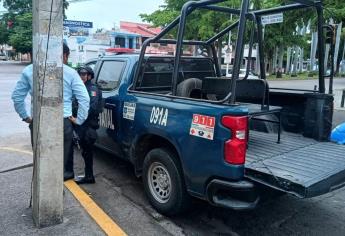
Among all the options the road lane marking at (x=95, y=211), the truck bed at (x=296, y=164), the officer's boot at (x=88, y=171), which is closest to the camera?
the truck bed at (x=296, y=164)

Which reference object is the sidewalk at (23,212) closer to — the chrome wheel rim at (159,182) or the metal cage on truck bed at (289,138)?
the chrome wheel rim at (159,182)

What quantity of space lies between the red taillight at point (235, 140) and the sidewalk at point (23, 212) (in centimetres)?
147

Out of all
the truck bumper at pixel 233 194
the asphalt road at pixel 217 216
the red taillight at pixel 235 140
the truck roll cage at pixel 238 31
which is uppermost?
the truck roll cage at pixel 238 31

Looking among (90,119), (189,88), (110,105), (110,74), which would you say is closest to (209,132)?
(189,88)

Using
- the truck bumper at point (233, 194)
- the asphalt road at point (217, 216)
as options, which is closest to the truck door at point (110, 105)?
the asphalt road at point (217, 216)

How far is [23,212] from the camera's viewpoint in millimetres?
4074

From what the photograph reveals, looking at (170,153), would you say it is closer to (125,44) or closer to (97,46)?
(97,46)

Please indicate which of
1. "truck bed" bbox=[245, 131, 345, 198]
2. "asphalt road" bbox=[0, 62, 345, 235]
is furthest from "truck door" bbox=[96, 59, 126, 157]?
"truck bed" bbox=[245, 131, 345, 198]

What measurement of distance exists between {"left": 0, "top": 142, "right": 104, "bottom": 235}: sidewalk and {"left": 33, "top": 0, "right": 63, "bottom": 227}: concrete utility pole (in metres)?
0.16

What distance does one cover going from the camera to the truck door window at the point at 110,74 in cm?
530

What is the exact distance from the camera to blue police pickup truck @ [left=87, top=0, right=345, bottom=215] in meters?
3.35

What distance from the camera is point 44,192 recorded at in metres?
3.60

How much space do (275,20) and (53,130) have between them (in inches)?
120

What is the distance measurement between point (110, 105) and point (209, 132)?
2092mm
